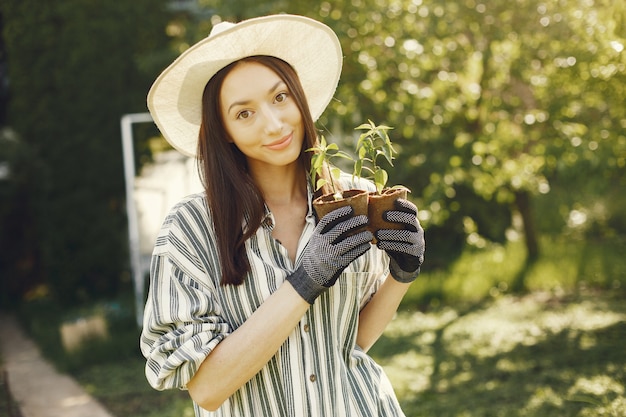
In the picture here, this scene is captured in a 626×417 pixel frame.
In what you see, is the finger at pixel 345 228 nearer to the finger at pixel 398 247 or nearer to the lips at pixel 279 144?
the finger at pixel 398 247

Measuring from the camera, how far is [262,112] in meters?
1.73

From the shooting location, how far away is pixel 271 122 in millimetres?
1718

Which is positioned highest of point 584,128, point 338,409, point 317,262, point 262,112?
point 584,128

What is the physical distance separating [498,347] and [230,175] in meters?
4.10

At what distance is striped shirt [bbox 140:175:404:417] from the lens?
1559 millimetres

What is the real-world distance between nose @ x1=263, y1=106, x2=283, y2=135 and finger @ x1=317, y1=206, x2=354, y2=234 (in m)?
0.27

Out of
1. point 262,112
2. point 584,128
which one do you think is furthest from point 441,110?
point 262,112

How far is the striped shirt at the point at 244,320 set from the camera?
1559mm

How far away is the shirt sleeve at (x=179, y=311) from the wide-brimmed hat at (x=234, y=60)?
365 mm

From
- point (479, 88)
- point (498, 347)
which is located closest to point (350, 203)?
point (498, 347)

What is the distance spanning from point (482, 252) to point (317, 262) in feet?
22.2

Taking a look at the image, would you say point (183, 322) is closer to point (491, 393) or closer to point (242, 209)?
point (242, 209)

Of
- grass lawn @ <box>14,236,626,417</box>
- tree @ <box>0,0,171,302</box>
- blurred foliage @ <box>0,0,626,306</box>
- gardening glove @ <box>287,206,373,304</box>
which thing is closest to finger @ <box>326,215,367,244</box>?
gardening glove @ <box>287,206,373,304</box>

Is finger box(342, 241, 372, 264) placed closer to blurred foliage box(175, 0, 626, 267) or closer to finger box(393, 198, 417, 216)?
finger box(393, 198, 417, 216)
